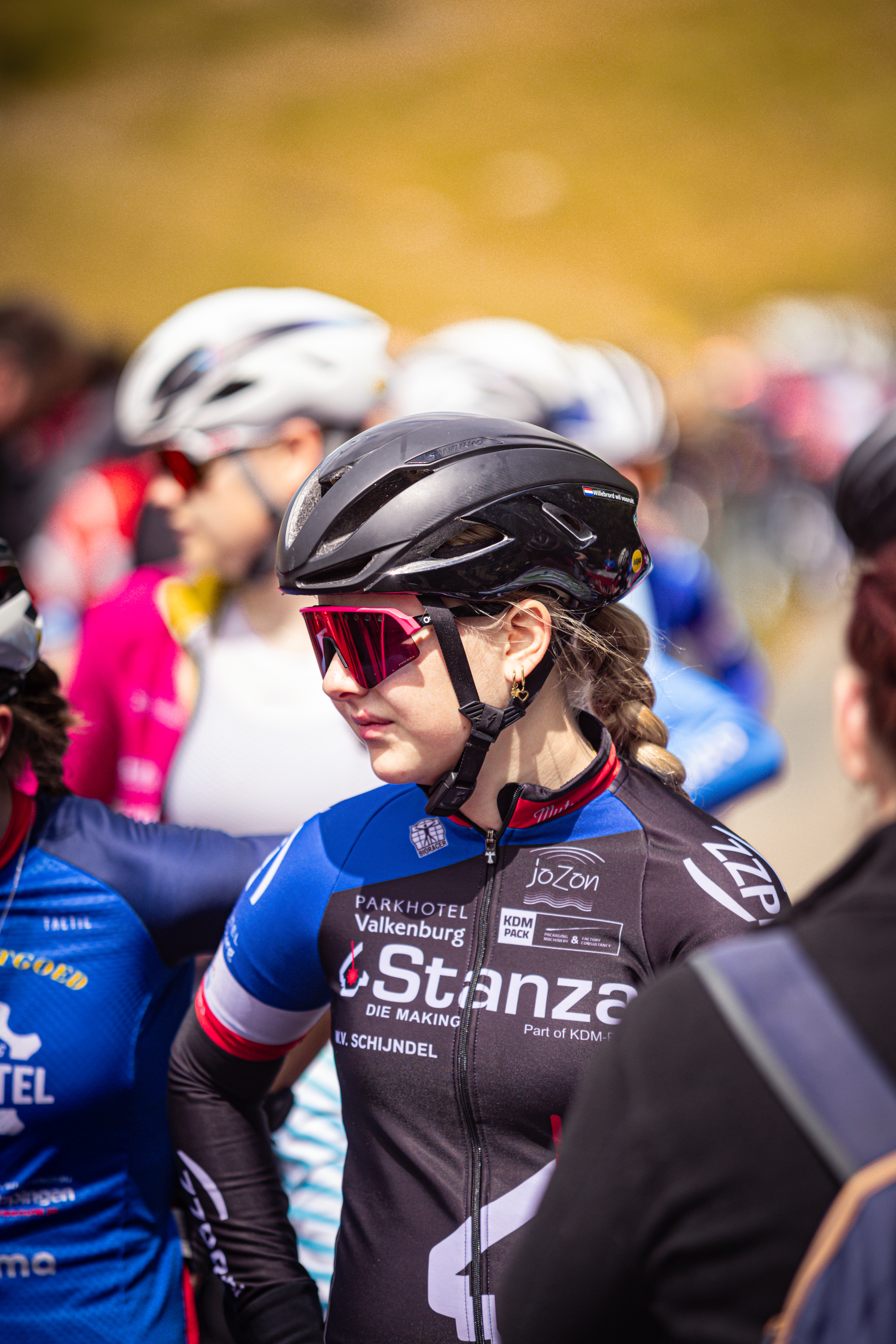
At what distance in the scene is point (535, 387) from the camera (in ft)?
18.9

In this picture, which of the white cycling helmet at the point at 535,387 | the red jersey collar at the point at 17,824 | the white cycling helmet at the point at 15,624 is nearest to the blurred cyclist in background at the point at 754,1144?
the red jersey collar at the point at 17,824

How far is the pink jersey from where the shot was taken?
11.8 feet

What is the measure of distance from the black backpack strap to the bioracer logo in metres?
0.84

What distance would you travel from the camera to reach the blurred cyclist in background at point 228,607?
3.49 metres

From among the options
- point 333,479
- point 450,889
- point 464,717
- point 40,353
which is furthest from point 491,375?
point 450,889

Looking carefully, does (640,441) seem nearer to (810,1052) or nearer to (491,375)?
(491,375)

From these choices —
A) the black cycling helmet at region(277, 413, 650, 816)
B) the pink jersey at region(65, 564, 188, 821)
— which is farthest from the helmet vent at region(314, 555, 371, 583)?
the pink jersey at region(65, 564, 188, 821)

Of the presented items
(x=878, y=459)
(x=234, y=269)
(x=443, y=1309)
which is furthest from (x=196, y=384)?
(x=234, y=269)

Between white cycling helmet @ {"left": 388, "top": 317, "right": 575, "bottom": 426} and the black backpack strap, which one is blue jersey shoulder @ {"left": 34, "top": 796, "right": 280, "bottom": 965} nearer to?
the black backpack strap

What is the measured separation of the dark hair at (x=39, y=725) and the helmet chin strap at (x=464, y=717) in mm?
1027

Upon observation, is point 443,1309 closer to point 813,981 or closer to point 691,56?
point 813,981

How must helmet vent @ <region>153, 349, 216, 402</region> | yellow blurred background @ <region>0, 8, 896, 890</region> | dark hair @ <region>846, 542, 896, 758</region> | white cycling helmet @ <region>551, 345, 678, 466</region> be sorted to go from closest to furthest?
dark hair @ <region>846, 542, 896, 758</region> → helmet vent @ <region>153, 349, 216, 402</region> → white cycling helmet @ <region>551, 345, 678, 466</region> → yellow blurred background @ <region>0, 8, 896, 890</region>

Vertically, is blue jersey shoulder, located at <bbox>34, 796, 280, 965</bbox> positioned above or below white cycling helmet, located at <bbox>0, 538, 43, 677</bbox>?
below

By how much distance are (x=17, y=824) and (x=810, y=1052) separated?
1.87 meters
